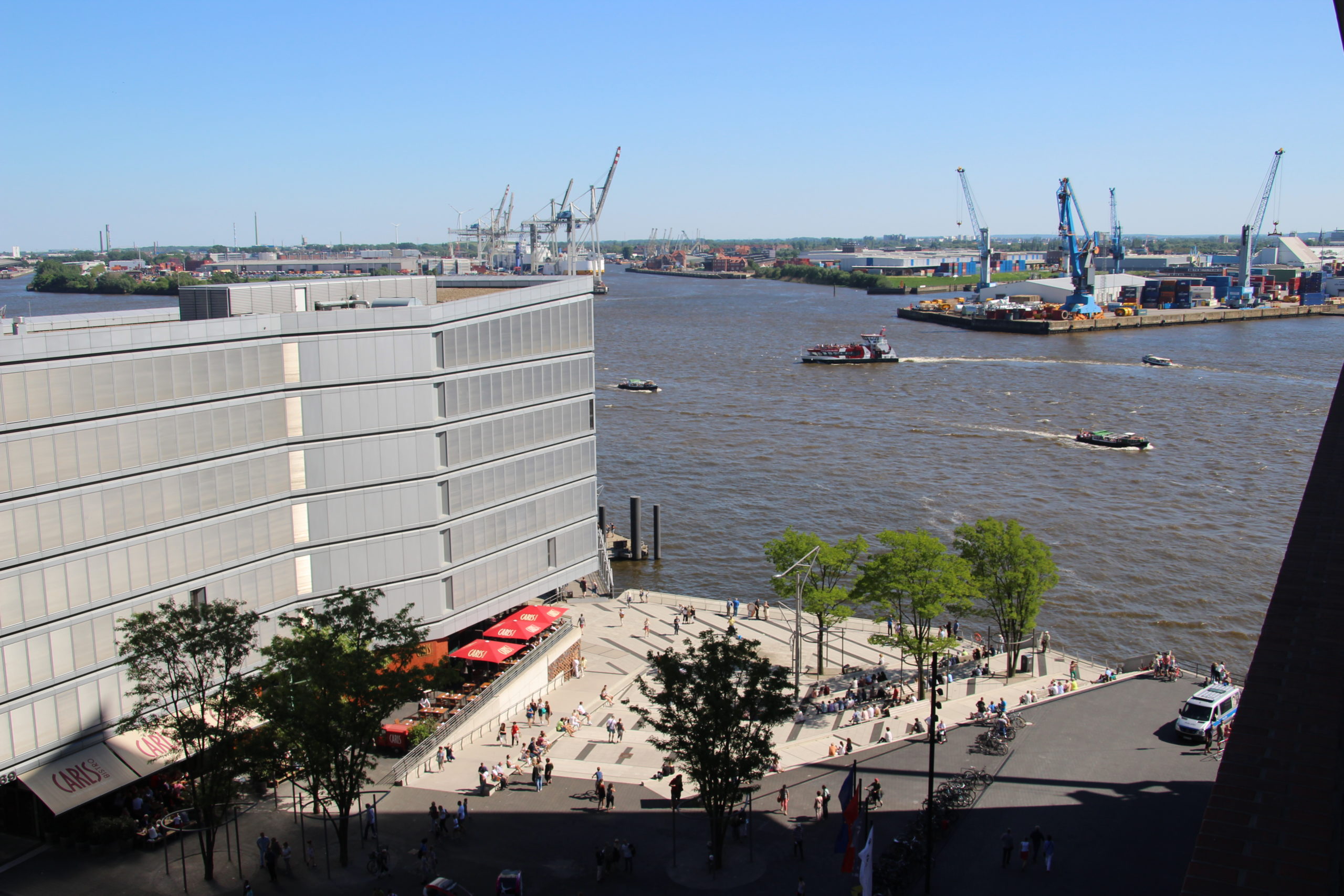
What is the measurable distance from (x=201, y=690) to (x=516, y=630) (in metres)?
12.6

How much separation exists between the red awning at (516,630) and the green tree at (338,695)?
10175 mm

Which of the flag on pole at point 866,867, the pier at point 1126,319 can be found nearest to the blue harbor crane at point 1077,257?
the pier at point 1126,319

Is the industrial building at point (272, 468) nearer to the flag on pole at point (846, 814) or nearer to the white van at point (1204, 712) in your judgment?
the flag on pole at point (846, 814)

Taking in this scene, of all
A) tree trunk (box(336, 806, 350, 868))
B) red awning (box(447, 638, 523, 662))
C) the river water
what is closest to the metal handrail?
red awning (box(447, 638, 523, 662))

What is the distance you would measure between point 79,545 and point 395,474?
891cm

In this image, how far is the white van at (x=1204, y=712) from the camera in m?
28.7

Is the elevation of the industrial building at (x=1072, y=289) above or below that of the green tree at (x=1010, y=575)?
above

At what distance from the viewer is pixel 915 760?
94.3 ft

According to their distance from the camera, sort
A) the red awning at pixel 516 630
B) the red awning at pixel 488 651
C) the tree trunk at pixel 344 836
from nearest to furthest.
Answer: the tree trunk at pixel 344 836, the red awning at pixel 488 651, the red awning at pixel 516 630

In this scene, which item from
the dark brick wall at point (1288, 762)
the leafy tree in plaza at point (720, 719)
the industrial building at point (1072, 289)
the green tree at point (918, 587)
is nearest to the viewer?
the dark brick wall at point (1288, 762)

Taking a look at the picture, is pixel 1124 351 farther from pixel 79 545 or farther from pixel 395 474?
pixel 79 545

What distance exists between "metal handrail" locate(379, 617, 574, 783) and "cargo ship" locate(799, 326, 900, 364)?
88.6 m

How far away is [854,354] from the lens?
121812 millimetres

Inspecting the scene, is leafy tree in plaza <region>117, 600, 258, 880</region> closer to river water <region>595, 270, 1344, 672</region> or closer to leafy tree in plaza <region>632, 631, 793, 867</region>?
leafy tree in plaza <region>632, 631, 793, 867</region>
